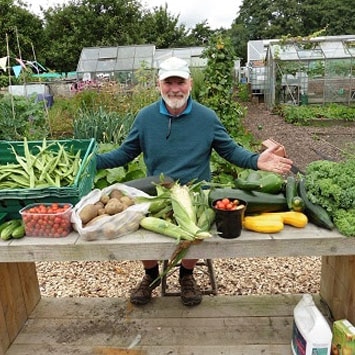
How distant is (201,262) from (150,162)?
1.17 metres

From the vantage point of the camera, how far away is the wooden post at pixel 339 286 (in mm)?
2293

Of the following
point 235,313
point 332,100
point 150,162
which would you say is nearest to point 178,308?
point 235,313

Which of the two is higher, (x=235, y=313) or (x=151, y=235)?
(x=151, y=235)

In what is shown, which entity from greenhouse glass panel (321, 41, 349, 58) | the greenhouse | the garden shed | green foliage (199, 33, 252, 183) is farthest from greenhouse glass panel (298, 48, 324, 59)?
green foliage (199, 33, 252, 183)

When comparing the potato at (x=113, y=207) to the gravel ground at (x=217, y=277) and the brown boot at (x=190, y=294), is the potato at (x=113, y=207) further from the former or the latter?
the gravel ground at (x=217, y=277)

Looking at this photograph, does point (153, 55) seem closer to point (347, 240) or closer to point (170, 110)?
point (170, 110)

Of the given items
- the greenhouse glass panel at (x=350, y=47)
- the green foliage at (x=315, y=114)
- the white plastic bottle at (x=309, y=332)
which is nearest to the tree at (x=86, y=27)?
the greenhouse glass panel at (x=350, y=47)

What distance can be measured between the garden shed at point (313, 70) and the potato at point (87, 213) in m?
15.0

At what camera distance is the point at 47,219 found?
1.85 m

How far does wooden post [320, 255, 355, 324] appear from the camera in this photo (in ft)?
7.52

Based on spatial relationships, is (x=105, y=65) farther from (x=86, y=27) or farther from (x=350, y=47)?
(x=86, y=27)

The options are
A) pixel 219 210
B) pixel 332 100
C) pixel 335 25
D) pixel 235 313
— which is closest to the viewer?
pixel 219 210

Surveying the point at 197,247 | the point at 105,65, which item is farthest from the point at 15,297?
the point at 105,65

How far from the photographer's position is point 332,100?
50.7 feet
